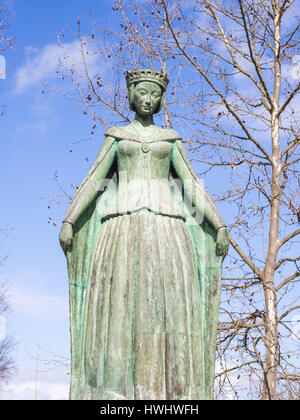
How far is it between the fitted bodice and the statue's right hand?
0.34m

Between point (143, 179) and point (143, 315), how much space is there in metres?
1.27

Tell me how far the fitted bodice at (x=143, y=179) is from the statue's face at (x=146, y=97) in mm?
284

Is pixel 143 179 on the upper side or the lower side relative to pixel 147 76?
lower

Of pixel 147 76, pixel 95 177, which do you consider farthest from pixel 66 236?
pixel 147 76

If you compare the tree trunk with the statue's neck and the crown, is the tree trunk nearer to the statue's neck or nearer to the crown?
the statue's neck

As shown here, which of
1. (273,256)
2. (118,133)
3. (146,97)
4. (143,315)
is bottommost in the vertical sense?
(143,315)

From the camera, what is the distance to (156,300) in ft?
16.6

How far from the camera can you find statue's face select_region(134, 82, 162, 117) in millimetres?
5723

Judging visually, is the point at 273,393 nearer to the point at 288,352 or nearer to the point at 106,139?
the point at 288,352

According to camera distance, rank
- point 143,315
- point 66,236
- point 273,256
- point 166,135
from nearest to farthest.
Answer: point 143,315 < point 66,236 < point 166,135 < point 273,256

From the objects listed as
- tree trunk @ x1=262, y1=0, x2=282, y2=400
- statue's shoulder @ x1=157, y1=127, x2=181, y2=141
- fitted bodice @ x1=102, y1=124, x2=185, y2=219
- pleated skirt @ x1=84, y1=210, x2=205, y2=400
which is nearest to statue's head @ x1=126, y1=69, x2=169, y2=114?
statue's shoulder @ x1=157, y1=127, x2=181, y2=141

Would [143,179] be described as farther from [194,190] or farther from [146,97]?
[146,97]

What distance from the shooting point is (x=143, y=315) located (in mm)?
4992
